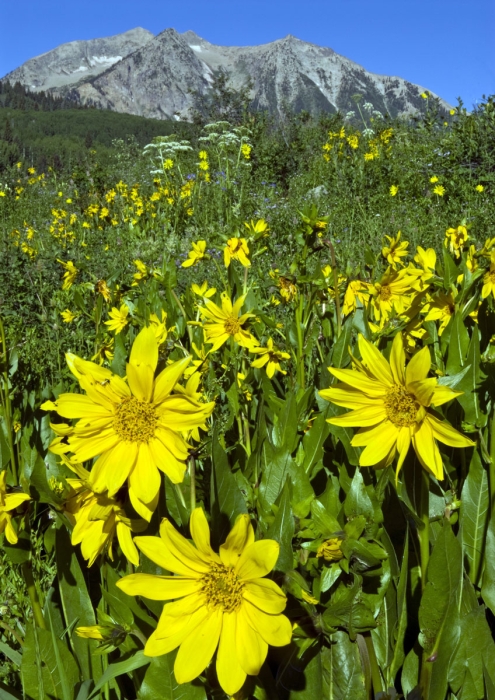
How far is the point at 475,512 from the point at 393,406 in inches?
18.5

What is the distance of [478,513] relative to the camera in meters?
1.28

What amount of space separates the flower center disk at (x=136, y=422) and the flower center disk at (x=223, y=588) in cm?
25

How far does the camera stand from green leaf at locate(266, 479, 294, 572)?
91 cm

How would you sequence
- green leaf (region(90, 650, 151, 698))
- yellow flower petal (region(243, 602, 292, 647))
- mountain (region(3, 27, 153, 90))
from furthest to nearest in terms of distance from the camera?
mountain (region(3, 27, 153, 90))
green leaf (region(90, 650, 151, 698))
yellow flower petal (region(243, 602, 292, 647))

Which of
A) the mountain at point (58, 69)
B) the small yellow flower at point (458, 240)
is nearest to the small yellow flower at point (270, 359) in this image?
the small yellow flower at point (458, 240)

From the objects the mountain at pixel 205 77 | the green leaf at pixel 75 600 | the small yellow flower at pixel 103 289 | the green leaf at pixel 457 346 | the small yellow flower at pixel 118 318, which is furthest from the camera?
the mountain at pixel 205 77

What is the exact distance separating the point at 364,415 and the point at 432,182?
22.9 ft

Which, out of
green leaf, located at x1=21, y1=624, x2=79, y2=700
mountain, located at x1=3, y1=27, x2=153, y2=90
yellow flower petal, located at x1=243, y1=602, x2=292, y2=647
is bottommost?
green leaf, located at x1=21, y1=624, x2=79, y2=700

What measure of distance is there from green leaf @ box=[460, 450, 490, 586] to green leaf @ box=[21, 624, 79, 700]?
888mm

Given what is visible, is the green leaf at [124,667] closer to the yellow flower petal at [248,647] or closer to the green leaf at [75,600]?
the yellow flower petal at [248,647]

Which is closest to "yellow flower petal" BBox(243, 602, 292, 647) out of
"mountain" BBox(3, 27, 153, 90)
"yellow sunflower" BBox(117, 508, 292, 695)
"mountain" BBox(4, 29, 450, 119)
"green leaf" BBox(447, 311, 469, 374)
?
Answer: "yellow sunflower" BBox(117, 508, 292, 695)

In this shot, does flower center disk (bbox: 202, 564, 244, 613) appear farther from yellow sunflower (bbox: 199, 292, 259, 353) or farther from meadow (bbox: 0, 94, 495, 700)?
yellow sunflower (bbox: 199, 292, 259, 353)

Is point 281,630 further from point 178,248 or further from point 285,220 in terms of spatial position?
point 285,220

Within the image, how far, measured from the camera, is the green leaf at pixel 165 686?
954mm
